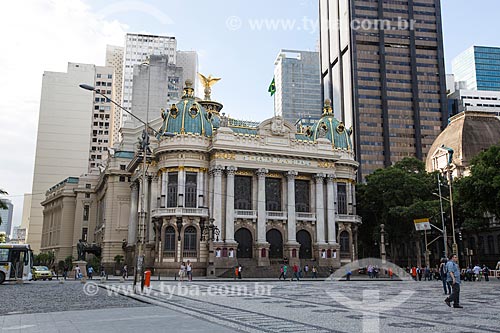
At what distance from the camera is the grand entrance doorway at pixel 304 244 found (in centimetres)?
6694

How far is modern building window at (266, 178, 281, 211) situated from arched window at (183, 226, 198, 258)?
35.6 ft

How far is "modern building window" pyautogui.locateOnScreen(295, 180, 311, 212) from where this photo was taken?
68.2 m

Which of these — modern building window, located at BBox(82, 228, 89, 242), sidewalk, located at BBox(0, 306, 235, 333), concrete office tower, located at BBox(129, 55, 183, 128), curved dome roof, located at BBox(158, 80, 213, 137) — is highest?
concrete office tower, located at BBox(129, 55, 183, 128)

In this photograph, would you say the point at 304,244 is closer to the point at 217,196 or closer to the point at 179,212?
the point at 217,196

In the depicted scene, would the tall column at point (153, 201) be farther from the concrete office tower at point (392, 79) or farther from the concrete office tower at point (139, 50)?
the concrete office tower at point (139, 50)

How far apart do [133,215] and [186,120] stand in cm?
1664

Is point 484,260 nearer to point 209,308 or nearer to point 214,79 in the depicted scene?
point 214,79

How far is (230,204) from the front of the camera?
6309 centimetres

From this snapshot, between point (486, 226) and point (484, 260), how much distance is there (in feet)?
20.0

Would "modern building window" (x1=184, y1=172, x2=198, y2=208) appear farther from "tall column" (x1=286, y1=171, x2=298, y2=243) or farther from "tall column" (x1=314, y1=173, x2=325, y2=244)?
"tall column" (x1=314, y1=173, x2=325, y2=244)

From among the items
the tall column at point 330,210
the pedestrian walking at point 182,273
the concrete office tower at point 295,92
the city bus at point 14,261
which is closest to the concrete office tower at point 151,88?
the tall column at point 330,210

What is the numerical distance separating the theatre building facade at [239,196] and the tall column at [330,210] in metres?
0.13

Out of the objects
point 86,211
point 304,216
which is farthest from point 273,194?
point 86,211

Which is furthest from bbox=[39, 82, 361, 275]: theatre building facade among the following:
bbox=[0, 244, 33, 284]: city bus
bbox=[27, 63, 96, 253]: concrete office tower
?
bbox=[27, 63, 96, 253]: concrete office tower
